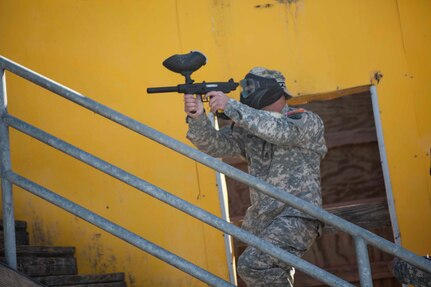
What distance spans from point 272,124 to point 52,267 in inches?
64.2

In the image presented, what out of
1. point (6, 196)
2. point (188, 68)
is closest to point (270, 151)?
point (188, 68)

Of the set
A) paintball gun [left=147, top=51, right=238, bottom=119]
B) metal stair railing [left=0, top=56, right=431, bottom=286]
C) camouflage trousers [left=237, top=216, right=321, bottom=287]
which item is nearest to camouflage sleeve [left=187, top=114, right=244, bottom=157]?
paintball gun [left=147, top=51, right=238, bottom=119]

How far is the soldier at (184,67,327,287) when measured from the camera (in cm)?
502

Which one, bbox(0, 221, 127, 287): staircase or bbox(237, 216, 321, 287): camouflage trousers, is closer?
bbox(237, 216, 321, 287): camouflage trousers

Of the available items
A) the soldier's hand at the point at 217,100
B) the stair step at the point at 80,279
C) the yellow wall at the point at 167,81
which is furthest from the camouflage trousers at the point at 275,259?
the yellow wall at the point at 167,81

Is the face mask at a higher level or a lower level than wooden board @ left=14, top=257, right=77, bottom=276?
higher

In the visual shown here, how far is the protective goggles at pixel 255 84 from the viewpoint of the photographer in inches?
215

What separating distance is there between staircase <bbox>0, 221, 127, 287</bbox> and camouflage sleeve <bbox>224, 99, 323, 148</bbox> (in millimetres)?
1336

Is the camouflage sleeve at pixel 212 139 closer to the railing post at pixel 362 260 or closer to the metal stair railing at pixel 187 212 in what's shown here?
the metal stair railing at pixel 187 212

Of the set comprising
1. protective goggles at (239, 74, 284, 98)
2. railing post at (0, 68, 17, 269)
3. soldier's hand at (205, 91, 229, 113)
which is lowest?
railing post at (0, 68, 17, 269)

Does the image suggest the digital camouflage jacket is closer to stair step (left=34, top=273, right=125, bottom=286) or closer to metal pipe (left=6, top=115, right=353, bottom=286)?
metal pipe (left=6, top=115, right=353, bottom=286)

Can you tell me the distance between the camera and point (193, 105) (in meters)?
5.23

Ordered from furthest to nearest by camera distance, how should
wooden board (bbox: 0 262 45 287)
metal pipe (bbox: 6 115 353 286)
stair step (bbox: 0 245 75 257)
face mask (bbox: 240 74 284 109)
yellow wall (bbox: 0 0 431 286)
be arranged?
yellow wall (bbox: 0 0 431 286), face mask (bbox: 240 74 284 109), stair step (bbox: 0 245 75 257), wooden board (bbox: 0 262 45 287), metal pipe (bbox: 6 115 353 286)

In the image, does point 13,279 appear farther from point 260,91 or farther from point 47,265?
point 260,91
